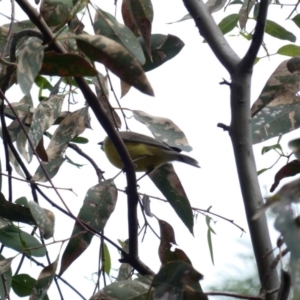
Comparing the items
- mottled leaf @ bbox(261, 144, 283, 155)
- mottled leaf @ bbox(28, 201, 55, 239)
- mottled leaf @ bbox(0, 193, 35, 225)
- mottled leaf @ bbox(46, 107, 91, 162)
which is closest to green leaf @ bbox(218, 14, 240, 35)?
mottled leaf @ bbox(261, 144, 283, 155)

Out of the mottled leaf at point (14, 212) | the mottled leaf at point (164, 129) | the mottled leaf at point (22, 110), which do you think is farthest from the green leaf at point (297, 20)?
the mottled leaf at point (14, 212)

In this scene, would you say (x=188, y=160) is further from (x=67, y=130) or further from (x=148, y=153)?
(x=67, y=130)

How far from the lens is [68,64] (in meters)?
0.95

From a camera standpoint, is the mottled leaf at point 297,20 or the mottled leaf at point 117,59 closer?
the mottled leaf at point 117,59

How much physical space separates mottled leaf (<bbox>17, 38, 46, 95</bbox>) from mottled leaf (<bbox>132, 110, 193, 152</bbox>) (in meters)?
0.49

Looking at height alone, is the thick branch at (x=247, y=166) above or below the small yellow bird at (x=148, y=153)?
below

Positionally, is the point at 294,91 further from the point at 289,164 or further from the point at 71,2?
the point at 71,2

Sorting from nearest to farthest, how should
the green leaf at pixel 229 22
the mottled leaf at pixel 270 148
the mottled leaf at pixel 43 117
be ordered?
the mottled leaf at pixel 43 117
the mottled leaf at pixel 270 148
the green leaf at pixel 229 22

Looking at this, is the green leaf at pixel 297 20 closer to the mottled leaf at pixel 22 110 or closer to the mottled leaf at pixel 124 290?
the mottled leaf at pixel 22 110

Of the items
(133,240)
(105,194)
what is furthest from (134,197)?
(105,194)

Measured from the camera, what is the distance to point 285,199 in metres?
0.53

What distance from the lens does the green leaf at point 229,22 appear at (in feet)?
5.51

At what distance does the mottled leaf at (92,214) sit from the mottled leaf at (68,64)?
0.32 metres

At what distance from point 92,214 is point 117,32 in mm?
→ 364
